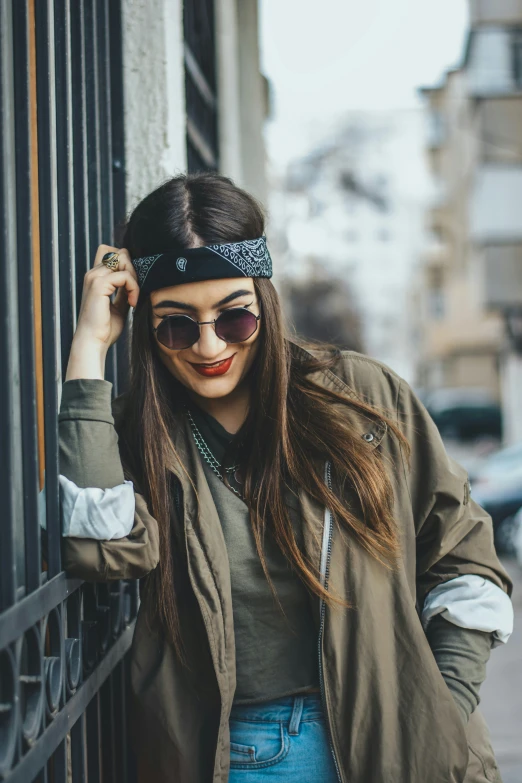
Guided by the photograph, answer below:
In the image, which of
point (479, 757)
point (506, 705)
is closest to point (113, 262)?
point (479, 757)

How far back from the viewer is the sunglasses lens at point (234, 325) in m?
1.94

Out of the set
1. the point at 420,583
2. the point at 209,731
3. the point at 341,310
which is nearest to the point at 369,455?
the point at 420,583

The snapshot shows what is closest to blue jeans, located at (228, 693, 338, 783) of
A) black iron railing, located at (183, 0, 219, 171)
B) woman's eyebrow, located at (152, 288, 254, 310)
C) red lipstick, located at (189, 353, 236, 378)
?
red lipstick, located at (189, 353, 236, 378)

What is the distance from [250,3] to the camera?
233 inches

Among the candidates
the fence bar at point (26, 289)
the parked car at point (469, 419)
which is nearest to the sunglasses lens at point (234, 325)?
the fence bar at point (26, 289)

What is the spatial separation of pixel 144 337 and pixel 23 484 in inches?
22.3

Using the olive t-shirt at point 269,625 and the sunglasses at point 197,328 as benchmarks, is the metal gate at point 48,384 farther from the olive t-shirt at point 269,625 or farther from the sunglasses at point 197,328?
the olive t-shirt at point 269,625

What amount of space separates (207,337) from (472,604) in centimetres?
87

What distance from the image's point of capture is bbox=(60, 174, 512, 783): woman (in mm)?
1847

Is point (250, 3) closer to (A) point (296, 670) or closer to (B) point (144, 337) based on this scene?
(B) point (144, 337)

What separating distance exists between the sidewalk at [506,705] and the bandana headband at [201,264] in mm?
3074

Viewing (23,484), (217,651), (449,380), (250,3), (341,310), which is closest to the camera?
(23,484)

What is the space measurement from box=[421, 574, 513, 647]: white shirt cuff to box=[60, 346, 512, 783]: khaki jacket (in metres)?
0.03

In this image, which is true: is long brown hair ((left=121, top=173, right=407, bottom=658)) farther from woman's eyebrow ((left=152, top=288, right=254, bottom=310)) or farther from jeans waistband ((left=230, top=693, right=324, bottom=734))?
jeans waistband ((left=230, top=693, right=324, bottom=734))
